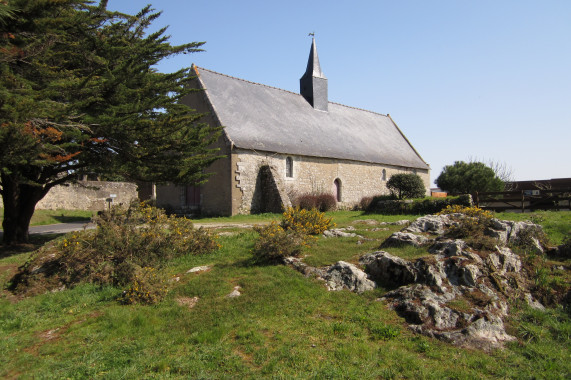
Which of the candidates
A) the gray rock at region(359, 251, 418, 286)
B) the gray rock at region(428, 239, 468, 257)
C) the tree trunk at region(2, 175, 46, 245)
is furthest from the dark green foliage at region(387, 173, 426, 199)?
the tree trunk at region(2, 175, 46, 245)

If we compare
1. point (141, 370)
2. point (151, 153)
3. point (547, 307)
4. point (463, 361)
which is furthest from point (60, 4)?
point (547, 307)

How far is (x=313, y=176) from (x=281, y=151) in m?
2.53

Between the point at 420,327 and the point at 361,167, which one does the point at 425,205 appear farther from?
the point at 420,327

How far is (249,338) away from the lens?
4391 mm

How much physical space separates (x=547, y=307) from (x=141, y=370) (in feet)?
17.3

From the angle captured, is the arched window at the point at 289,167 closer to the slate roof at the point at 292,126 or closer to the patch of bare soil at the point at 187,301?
the slate roof at the point at 292,126

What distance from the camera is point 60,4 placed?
7387 millimetres

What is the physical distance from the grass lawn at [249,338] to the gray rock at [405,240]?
200 cm

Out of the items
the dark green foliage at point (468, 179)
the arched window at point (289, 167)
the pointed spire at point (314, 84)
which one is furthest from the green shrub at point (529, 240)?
the dark green foliage at point (468, 179)

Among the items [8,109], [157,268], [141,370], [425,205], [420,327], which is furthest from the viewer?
[425,205]

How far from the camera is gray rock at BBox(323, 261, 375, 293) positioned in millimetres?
5676

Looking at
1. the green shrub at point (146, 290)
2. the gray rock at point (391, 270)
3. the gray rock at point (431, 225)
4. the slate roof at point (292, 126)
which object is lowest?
the green shrub at point (146, 290)

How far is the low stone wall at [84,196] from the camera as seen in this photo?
21.0m

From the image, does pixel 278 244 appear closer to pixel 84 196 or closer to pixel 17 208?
pixel 17 208
